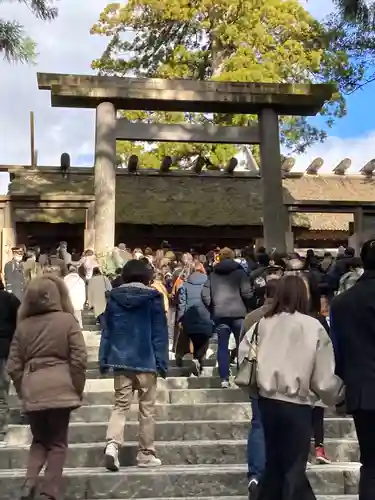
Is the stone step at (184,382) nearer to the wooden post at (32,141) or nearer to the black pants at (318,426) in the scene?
the black pants at (318,426)

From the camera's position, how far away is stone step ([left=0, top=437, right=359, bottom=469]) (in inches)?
248

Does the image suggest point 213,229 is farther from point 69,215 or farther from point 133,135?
point 133,135

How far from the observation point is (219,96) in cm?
1577

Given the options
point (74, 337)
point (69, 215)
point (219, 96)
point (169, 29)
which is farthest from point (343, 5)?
point (169, 29)

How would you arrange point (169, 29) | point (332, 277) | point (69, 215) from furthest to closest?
point (169, 29) → point (69, 215) → point (332, 277)

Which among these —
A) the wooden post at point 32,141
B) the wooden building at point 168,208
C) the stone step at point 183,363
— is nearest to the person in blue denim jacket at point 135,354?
the stone step at point 183,363

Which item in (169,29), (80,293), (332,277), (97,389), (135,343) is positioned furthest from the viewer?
(169,29)

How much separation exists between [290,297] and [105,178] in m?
11.2

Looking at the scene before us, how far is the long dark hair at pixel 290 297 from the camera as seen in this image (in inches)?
176

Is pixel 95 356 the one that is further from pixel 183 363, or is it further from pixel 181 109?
pixel 181 109

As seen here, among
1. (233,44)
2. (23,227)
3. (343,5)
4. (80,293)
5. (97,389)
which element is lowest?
(97,389)

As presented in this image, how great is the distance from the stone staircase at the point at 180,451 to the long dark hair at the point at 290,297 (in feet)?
6.28

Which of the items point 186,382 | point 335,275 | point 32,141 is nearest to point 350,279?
point 335,275

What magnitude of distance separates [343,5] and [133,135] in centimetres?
624
